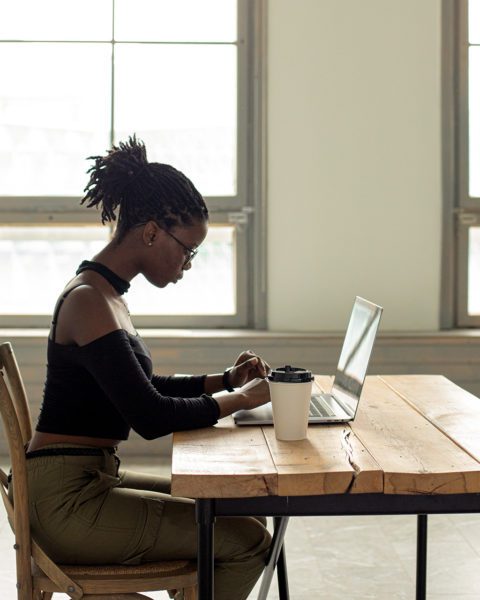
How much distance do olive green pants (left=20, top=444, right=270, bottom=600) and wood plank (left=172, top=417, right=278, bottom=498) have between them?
152mm

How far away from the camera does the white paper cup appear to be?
179cm

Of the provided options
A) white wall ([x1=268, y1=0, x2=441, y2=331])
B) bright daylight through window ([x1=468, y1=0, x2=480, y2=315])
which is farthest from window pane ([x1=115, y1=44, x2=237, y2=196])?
bright daylight through window ([x1=468, y1=0, x2=480, y2=315])

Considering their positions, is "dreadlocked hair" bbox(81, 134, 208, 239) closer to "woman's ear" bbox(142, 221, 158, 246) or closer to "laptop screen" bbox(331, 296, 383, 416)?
"woman's ear" bbox(142, 221, 158, 246)

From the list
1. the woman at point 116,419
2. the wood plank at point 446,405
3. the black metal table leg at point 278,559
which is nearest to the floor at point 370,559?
the black metal table leg at point 278,559

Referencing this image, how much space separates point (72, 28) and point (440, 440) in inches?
128

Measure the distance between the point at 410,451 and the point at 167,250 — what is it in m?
0.71

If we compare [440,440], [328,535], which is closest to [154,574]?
[440,440]

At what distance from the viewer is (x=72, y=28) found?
449 centimetres

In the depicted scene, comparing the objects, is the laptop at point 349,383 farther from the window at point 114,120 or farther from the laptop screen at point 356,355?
the window at point 114,120

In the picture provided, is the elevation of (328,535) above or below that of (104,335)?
below

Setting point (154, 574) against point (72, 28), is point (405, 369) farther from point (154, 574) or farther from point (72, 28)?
point (154, 574)

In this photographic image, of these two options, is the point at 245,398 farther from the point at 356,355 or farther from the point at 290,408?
the point at 356,355

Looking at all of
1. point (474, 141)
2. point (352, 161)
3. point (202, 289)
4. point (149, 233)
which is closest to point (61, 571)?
point (149, 233)

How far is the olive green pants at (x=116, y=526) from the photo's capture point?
1.81 m
